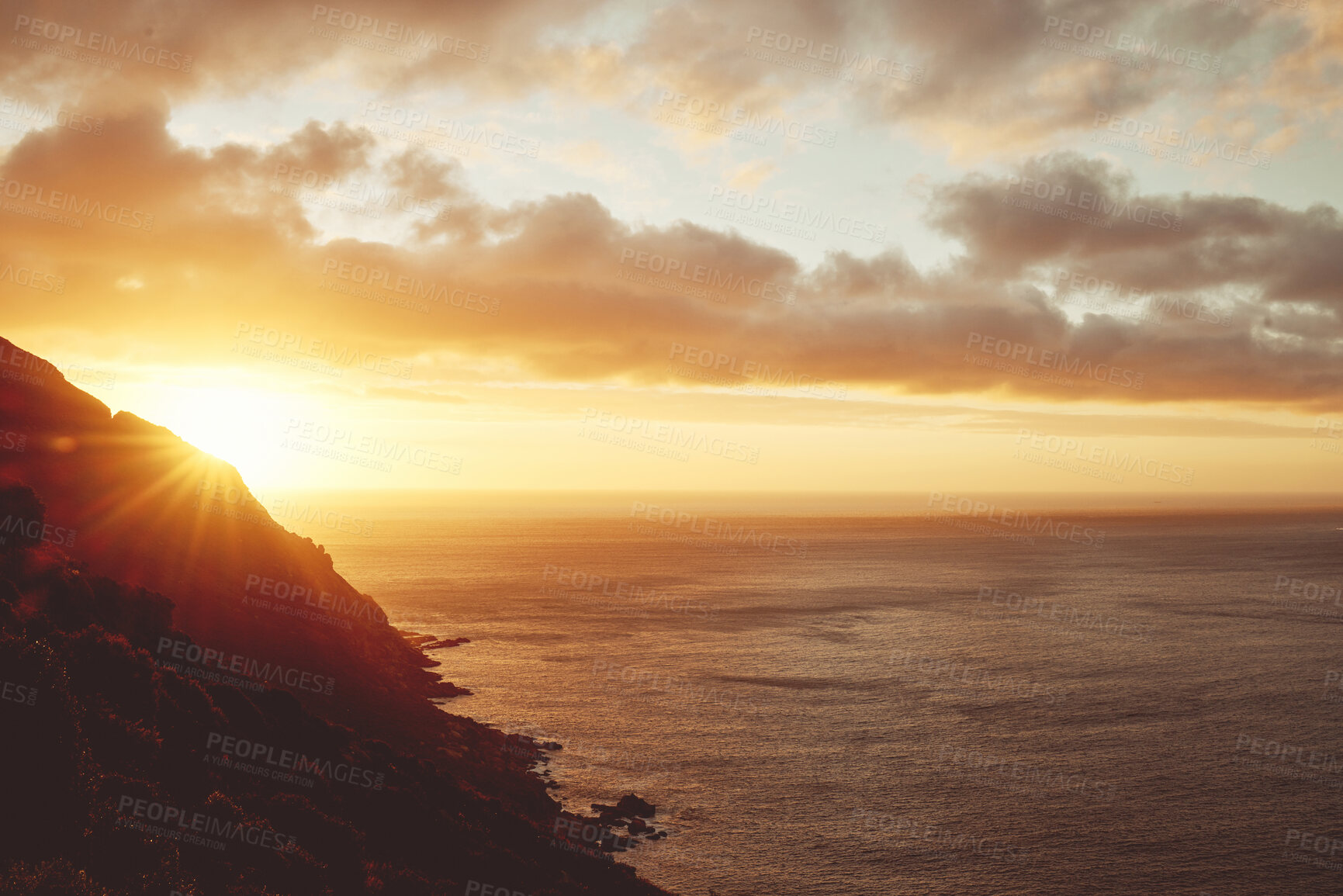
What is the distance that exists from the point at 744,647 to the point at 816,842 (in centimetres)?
4752

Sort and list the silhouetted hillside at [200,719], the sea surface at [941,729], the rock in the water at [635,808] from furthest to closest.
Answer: the rock in the water at [635,808], the sea surface at [941,729], the silhouetted hillside at [200,719]

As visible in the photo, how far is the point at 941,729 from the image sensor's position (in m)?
56.4

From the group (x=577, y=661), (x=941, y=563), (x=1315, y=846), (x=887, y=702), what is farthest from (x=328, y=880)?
(x=941, y=563)

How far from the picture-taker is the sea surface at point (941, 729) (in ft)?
122

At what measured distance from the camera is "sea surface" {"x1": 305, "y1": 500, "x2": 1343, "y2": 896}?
37.2 meters

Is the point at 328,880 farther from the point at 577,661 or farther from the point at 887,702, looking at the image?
the point at 577,661

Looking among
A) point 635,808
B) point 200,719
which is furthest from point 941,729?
point 200,719

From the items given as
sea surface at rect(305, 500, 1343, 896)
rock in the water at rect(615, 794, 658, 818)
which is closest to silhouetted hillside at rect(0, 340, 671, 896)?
rock in the water at rect(615, 794, 658, 818)

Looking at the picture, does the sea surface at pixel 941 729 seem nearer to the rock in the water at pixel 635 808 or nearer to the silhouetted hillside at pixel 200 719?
the rock in the water at pixel 635 808

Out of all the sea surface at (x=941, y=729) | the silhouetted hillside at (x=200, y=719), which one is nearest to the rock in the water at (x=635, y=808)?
the sea surface at (x=941, y=729)

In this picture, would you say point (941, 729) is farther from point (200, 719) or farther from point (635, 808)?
point (200, 719)

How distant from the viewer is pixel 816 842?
1543 inches

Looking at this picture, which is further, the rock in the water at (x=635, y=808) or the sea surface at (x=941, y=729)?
the rock in the water at (x=635, y=808)

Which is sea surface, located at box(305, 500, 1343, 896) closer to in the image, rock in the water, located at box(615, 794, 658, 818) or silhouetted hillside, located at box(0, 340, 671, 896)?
rock in the water, located at box(615, 794, 658, 818)
